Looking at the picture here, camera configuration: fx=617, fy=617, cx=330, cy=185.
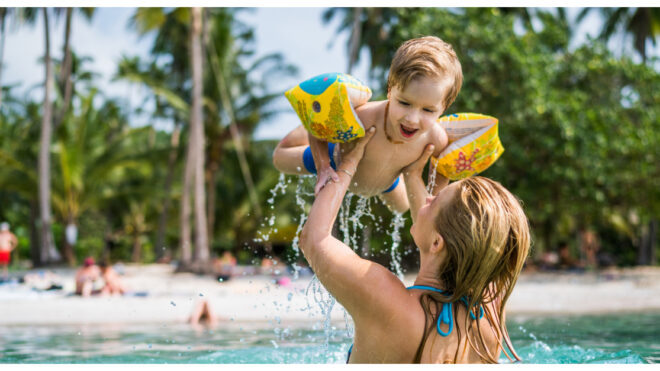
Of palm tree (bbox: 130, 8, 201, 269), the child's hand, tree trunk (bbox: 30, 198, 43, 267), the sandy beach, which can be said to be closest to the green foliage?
the sandy beach

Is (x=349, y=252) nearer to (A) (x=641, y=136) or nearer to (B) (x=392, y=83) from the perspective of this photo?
(B) (x=392, y=83)

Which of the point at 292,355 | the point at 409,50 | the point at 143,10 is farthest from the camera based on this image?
the point at 143,10

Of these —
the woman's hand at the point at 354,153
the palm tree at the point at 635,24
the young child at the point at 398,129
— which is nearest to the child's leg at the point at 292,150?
the young child at the point at 398,129

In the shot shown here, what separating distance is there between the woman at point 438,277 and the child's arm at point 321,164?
0.36m

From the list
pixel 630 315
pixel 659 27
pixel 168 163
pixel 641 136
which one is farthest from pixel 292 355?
pixel 659 27

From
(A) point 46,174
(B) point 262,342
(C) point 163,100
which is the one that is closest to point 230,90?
(C) point 163,100

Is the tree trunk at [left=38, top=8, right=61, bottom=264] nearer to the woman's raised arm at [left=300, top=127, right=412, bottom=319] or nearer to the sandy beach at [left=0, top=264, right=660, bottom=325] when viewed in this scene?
the sandy beach at [left=0, top=264, right=660, bottom=325]

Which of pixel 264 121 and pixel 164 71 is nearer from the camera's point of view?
pixel 264 121

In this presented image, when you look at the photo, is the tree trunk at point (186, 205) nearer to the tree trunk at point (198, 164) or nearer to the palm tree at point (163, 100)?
the tree trunk at point (198, 164)

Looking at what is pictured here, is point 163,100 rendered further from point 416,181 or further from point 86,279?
point 416,181

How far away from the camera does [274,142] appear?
27391 millimetres

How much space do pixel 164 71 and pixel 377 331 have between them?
2744 cm

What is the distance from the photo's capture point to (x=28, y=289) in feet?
45.9

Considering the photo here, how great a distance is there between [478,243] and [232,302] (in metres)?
10.4
